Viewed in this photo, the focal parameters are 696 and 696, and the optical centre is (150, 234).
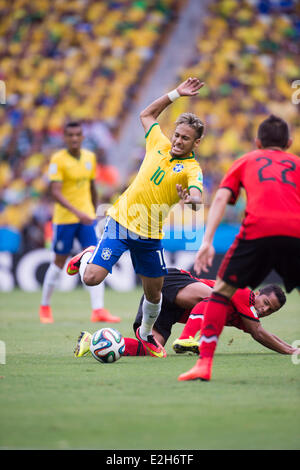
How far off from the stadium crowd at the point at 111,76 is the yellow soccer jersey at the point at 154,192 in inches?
395

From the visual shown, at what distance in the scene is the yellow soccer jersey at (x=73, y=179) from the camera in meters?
9.63

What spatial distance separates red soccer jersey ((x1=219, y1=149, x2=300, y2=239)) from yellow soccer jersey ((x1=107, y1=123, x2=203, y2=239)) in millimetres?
1401

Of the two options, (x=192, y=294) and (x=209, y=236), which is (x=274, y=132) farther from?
(x=192, y=294)

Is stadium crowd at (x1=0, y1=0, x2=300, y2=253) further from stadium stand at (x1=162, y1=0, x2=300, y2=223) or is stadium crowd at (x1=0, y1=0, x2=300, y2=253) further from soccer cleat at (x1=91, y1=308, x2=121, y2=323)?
soccer cleat at (x1=91, y1=308, x2=121, y2=323)

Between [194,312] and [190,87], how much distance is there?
200 centimetres

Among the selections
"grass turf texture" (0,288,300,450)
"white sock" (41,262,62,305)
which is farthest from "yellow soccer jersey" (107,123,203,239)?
"white sock" (41,262,62,305)

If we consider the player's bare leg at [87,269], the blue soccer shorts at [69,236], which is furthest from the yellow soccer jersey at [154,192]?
the blue soccer shorts at [69,236]

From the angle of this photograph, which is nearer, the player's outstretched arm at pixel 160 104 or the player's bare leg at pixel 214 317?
the player's bare leg at pixel 214 317

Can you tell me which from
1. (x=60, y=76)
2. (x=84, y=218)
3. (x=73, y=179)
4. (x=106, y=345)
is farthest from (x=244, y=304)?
(x=60, y=76)

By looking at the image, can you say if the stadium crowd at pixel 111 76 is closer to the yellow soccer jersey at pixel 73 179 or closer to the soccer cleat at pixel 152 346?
the yellow soccer jersey at pixel 73 179

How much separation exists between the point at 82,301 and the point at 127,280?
7.19 feet

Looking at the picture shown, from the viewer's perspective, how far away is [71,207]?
938 centimetres

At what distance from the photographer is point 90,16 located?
71.6ft

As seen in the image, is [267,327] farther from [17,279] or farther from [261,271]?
[17,279]
